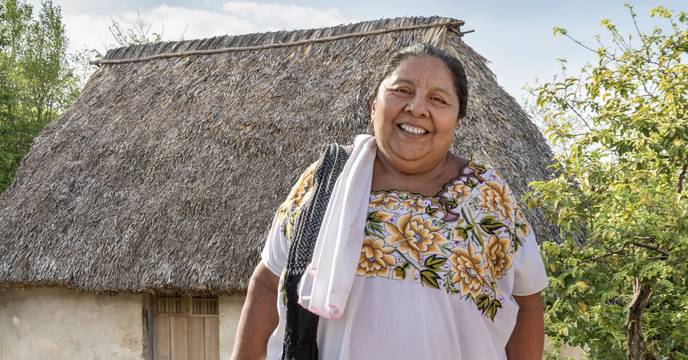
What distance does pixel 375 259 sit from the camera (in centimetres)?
197

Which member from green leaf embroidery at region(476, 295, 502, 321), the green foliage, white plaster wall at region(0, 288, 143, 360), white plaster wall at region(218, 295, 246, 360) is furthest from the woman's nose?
the green foliage

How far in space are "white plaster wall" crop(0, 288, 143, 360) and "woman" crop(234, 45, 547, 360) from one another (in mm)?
5788

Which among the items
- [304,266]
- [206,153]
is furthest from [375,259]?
[206,153]

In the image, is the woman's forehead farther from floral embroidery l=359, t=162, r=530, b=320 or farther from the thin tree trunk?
the thin tree trunk

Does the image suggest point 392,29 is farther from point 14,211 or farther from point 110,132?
point 14,211

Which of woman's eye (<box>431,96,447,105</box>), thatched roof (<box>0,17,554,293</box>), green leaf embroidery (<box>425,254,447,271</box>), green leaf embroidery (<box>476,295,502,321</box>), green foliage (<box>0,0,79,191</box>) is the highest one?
green foliage (<box>0,0,79,191</box>)

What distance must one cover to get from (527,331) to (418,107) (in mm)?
694

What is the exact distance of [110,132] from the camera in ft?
27.8

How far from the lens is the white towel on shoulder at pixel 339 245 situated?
6.25ft

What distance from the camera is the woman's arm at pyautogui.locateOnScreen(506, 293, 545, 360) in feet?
6.95

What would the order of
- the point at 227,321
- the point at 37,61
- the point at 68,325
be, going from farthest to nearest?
the point at 37,61
the point at 68,325
the point at 227,321

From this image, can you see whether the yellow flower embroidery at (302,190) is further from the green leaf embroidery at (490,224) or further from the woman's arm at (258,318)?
the green leaf embroidery at (490,224)

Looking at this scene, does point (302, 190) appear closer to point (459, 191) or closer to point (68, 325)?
point (459, 191)

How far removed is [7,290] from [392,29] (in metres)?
5.06
